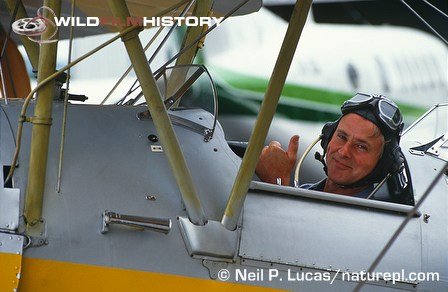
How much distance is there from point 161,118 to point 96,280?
0.61 m

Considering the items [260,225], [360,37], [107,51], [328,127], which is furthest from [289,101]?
[260,225]

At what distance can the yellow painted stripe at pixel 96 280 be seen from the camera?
3703 mm

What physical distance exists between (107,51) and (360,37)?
4041mm

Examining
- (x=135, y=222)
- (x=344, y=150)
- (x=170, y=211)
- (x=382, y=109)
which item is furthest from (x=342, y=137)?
(x=135, y=222)

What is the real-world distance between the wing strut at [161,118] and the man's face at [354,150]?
113cm

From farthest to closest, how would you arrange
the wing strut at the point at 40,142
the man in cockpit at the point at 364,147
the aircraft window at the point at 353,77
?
the aircraft window at the point at 353,77 < the man in cockpit at the point at 364,147 < the wing strut at the point at 40,142

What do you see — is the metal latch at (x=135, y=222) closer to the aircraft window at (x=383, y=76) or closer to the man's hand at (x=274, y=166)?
the man's hand at (x=274, y=166)

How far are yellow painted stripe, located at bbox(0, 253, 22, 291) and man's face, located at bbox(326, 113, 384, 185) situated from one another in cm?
175

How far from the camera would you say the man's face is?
4871 millimetres

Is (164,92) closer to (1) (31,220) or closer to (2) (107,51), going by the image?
(1) (31,220)

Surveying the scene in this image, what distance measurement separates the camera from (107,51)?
9.09m

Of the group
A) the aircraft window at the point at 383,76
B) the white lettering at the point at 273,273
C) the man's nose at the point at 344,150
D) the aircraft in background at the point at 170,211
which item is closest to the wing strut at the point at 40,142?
the aircraft in background at the point at 170,211

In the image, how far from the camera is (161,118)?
389 centimetres

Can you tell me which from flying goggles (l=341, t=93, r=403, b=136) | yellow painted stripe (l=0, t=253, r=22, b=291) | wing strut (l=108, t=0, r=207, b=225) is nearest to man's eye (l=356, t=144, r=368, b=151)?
flying goggles (l=341, t=93, r=403, b=136)
